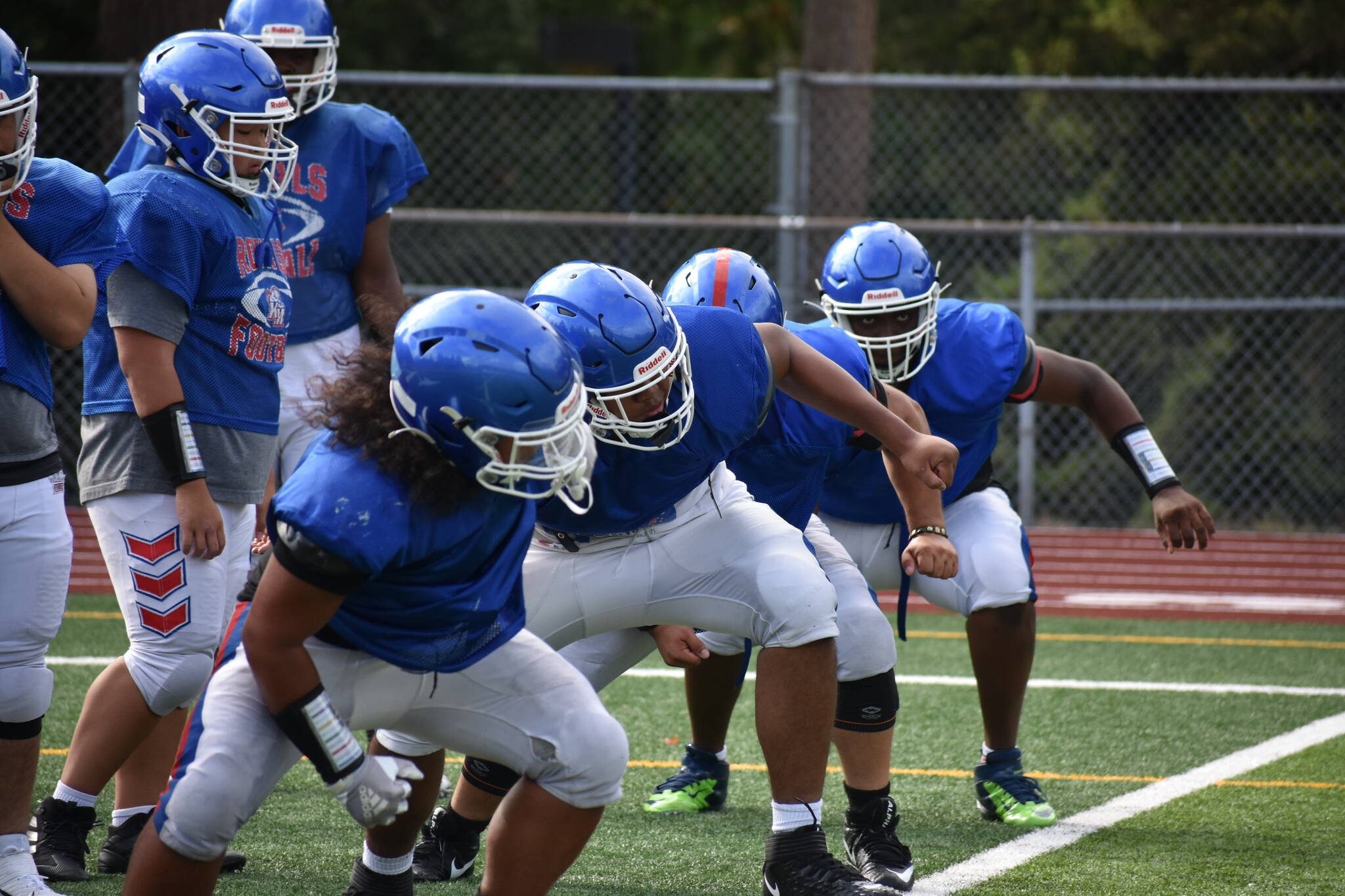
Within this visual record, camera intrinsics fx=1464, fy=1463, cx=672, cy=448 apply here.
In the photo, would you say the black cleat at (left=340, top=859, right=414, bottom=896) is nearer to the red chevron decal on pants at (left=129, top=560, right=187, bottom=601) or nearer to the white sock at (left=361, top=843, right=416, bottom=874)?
the white sock at (left=361, top=843, right=416, bottom=874)

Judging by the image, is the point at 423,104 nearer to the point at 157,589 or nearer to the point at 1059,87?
the point at 1059,87

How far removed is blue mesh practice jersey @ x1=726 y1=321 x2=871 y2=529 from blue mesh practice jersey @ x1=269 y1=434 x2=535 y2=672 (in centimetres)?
100

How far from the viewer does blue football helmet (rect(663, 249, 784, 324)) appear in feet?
12.2

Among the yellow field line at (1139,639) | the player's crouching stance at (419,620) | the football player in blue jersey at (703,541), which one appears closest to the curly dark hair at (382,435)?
the player's crouching stance at (419,620)

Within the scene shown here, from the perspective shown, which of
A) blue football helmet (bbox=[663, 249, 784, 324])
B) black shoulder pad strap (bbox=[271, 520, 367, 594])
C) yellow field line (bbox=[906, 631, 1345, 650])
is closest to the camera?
black shoulder pad strap (bbox=[271, 520, 367, 594])

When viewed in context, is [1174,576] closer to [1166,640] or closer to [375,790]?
[1166,640]

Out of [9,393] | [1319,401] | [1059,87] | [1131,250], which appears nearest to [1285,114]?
[1131,250]

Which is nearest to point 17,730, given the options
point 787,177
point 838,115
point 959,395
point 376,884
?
point 376,884

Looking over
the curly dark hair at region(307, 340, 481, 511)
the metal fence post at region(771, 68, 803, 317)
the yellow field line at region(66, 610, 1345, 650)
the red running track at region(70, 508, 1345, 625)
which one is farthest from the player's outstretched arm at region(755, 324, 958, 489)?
the metal fence post at region(771, 68, 803, 317)

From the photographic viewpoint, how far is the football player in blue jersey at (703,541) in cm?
305

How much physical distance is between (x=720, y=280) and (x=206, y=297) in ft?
4.17

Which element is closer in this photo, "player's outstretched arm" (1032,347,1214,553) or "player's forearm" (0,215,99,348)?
"player's forearm" (0,215,99,348)

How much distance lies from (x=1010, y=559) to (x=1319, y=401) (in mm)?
6299

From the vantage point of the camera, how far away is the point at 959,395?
4.05 meters
